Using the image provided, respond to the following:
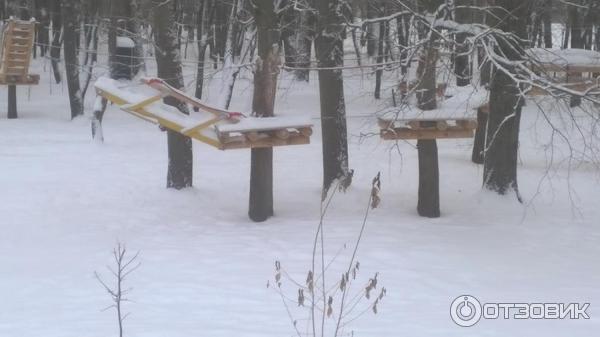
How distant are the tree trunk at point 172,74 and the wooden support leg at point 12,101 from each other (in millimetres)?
9620

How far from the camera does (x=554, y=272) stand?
24.7ft

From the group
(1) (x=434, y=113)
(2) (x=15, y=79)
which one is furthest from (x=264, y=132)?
(2) (x=15, y=79)

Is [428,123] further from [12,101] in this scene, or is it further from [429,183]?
[12,101]

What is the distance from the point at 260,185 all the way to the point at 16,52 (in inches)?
446

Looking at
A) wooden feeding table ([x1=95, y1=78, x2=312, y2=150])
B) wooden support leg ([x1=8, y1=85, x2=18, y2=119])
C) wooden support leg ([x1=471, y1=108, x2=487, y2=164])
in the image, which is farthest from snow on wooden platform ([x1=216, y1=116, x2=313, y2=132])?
wooden support leg ([x1=8, y1=85, x2=18, y2=119])

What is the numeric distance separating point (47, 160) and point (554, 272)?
9.69 metres

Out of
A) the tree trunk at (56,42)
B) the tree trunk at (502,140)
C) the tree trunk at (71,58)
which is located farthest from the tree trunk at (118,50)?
the tree trunk at (502,140)

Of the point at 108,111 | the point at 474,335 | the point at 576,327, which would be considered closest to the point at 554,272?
the point at 576,327

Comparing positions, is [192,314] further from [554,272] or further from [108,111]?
[108,111]

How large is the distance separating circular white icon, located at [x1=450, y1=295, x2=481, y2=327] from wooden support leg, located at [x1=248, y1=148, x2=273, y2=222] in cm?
401

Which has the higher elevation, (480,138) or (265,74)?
(265,74)

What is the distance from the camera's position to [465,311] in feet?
19.0

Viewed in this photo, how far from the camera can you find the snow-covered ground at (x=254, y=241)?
5727mm

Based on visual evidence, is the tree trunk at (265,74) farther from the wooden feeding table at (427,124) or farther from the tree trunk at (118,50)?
the tree trunk at (118,50)
